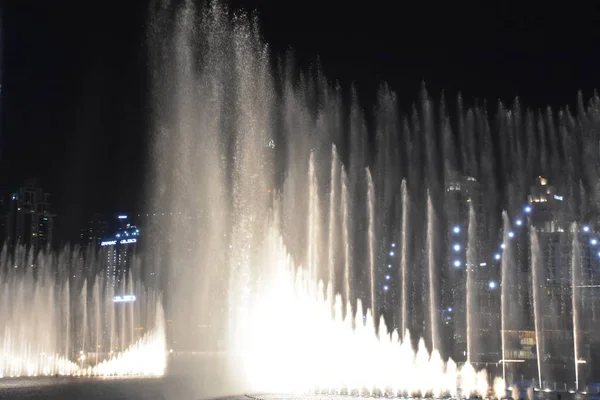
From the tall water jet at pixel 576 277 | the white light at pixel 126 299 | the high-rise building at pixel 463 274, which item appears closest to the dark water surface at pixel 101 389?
the high-rise building at pixel 463 274

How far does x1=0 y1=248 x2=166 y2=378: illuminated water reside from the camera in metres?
48.1

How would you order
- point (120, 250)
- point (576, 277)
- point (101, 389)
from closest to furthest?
1. point (101, 389)
2. point (576, 277)
3. point (120, 250)

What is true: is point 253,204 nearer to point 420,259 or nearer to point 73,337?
point 420,259

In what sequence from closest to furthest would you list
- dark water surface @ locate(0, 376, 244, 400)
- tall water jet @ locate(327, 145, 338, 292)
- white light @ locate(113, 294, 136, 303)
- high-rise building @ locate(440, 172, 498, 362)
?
1. dark water surface @ locate(0, 376, 244, 400)
2. tall water jet @ locate(327, 145, 338, 292)
3. high-rise building @ locate(440, 172, 498, 362)
4. white light @ locate(113, 294, 136, 303)

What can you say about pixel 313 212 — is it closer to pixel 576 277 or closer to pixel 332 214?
pixel 332 214

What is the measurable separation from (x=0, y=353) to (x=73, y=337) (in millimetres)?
→ 9555

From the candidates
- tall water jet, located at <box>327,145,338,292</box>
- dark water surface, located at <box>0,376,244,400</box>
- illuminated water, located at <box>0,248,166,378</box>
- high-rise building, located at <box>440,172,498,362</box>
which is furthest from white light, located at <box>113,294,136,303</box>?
tall water jet, located at <box>327,145,338,292</box>

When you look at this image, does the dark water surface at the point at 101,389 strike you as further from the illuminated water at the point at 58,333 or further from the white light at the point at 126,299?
the white light at the point at 126,299

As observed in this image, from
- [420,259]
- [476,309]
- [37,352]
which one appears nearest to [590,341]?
[476,309]

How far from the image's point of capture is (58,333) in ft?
172

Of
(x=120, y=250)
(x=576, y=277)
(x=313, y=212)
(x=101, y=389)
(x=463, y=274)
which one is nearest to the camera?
(x=101, y=389)

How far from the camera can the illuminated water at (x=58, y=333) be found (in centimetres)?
4812

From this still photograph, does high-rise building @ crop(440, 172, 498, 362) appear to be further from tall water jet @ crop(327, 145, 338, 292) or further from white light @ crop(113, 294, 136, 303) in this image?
white light @ crop(113, 294, 136, 303)

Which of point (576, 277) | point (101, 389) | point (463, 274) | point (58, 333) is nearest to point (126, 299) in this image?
point (58, 333)
